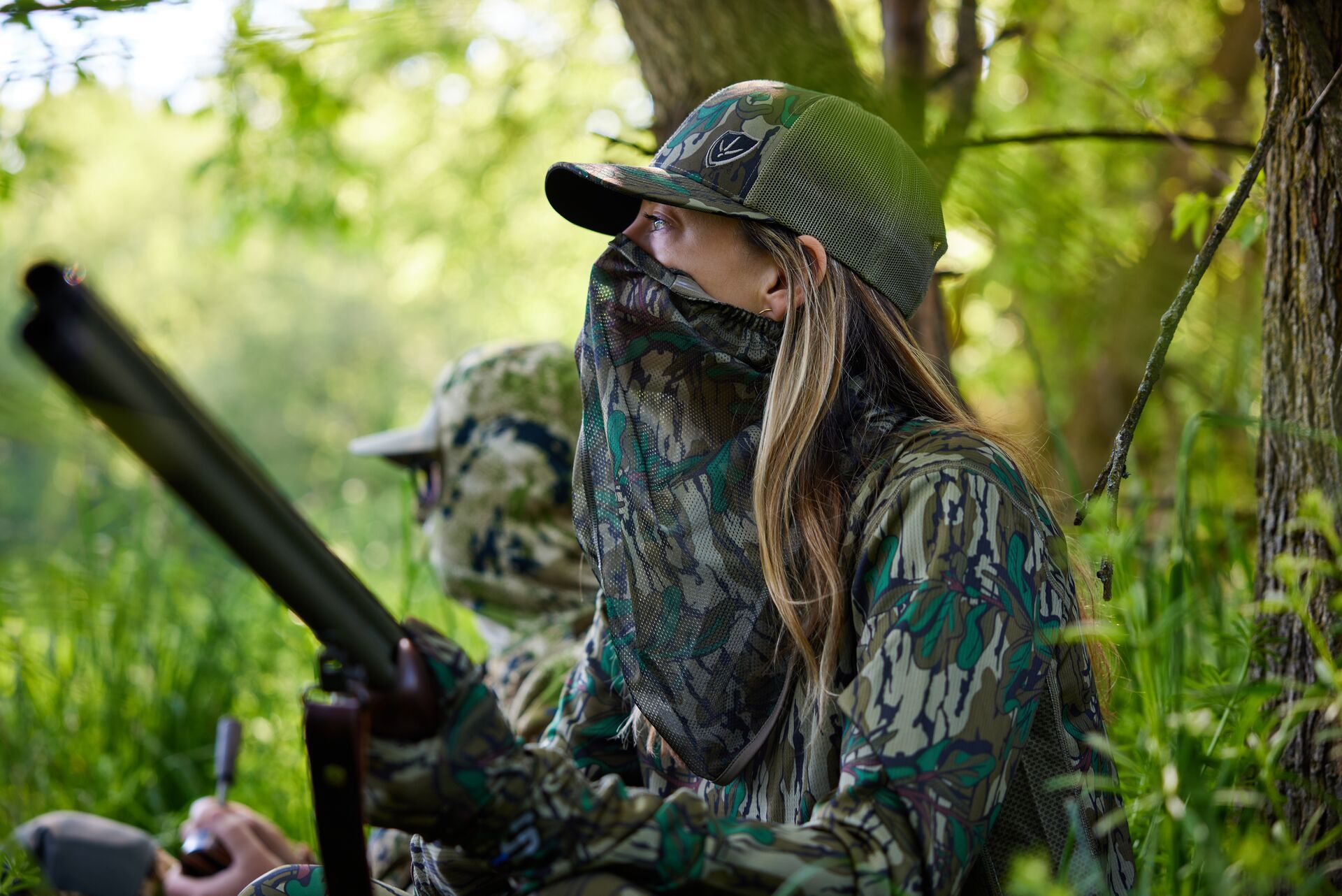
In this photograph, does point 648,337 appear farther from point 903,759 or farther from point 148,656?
point 148,656

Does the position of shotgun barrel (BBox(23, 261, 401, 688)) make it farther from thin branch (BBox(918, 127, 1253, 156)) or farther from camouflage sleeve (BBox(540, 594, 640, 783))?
thin branch (BBox(918, 127, 1253, 156))

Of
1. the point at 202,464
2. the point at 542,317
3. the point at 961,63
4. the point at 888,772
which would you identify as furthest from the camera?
the point at 542,317

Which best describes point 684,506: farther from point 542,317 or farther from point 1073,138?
point 542,317

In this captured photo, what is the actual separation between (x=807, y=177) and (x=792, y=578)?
2.05 ft

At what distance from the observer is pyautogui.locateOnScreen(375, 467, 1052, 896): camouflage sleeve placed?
4.23 feet

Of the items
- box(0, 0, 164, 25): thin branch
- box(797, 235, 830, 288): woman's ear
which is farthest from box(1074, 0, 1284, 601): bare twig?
box(0, 0, 164, 25): thin branch

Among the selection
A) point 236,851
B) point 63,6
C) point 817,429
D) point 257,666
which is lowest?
point 257,666

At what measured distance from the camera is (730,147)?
73.4 inches

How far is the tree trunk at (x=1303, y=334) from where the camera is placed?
6.32 ft

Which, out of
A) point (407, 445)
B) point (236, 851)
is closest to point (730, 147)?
point (407, 445)

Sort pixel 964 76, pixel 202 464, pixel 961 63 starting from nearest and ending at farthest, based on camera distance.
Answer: pixel 202 464 → pixel 961 63 → pixel 964 76

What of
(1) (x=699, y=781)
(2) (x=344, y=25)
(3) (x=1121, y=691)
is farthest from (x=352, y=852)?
(3) (x=1121, y=691)

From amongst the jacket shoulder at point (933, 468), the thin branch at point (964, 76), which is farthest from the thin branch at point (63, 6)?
the thin branch at point (964, 76)

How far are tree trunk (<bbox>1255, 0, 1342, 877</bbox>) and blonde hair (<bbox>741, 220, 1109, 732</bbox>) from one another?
15.7 inches
